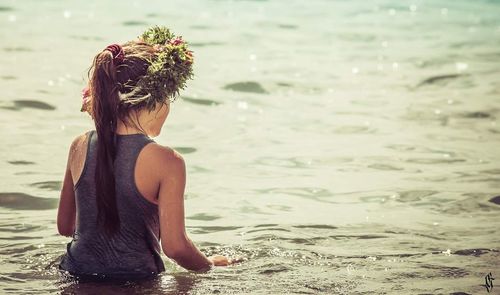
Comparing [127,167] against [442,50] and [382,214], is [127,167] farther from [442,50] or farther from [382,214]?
[442,50]

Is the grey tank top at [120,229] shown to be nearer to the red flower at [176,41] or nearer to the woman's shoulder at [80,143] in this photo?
the woman's shoulder at [80,143]

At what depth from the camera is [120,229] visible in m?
5.02

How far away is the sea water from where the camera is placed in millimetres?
5930

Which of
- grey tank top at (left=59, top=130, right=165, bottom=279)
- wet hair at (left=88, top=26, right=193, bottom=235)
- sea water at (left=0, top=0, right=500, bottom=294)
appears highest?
wet hair at (left=88, top=26, right=193, bottom=235)

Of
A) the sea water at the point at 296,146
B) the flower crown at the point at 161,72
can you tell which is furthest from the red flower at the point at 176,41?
the sea water at the point at 296,146

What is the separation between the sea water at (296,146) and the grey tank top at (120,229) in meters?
0.09

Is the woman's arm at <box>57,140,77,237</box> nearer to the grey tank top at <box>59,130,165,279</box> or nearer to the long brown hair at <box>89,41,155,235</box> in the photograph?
the grey tank top at <box>59,130,165,279</box>

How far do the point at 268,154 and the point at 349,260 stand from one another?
343cm

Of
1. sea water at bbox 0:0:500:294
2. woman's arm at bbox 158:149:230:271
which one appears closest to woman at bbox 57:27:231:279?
woman's arm at bbox 158:149:230:271

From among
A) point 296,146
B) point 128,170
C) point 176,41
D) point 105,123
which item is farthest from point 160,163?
point 296,146

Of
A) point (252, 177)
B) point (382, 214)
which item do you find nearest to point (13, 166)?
point (252, 177)

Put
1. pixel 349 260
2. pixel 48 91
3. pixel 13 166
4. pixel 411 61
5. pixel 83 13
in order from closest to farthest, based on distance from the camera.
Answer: pixel 349 260
pixel 13 166
pixel 48 91
pixel 411 61
pixel 83 13

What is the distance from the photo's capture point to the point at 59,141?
9.49 metres

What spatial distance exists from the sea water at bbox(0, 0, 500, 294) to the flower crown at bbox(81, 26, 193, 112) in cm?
85
